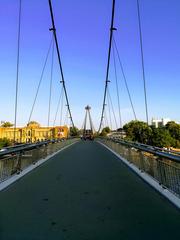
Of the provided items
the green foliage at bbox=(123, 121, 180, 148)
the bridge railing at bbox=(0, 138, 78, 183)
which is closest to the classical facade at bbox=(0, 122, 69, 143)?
the bridge railing at bbox=(0, 138, 78, 183)

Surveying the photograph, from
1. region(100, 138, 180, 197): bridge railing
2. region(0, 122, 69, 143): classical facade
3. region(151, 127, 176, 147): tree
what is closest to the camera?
region(100, 138, 180, 197): bridge railing

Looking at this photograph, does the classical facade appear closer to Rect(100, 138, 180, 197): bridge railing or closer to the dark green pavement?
Rect(100, 138, 180, 197): bridge railing

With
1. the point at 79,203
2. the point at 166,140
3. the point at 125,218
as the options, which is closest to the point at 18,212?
the point at 79,203

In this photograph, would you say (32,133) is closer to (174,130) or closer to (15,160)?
(174,130)

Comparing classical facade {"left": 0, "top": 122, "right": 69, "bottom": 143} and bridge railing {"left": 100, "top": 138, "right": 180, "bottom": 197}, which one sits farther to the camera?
classical facade {"left": 0, "top": 122, "right": 69, "bottom": 143}

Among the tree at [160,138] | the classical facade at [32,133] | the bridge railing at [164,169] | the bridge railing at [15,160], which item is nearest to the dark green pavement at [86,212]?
the bridge railing at [164,169]

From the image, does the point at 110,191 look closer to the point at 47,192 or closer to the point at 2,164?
the point at 47,192

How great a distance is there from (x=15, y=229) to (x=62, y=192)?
6.75 ft

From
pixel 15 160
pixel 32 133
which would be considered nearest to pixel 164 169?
pixel 15 160

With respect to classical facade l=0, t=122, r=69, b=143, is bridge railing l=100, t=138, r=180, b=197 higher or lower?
lower

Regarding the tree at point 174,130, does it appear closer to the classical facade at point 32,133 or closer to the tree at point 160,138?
the tree at point 160,138

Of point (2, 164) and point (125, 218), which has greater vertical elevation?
point (2, 164)

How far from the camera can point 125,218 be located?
3816mm

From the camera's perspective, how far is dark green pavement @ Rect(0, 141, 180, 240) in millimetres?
3283
